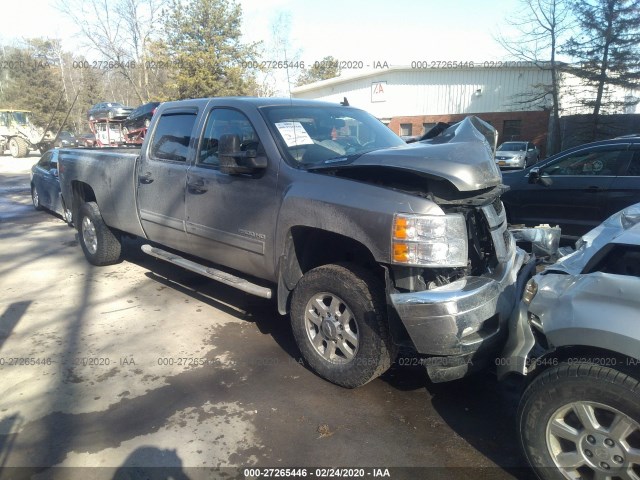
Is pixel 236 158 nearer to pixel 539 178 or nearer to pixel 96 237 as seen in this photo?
pixel 96 237

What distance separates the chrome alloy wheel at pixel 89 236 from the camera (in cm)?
642

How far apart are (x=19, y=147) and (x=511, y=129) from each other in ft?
96.7

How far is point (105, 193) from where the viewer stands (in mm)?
5906

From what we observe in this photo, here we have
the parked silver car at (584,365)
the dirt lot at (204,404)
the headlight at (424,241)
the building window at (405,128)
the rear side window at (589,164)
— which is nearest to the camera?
the parked silver car at (584,365)

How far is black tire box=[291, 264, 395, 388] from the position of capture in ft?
10.5

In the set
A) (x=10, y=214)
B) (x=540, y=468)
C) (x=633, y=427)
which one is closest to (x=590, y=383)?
(x=633, y=427)

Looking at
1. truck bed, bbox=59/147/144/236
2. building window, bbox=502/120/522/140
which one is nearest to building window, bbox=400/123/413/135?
building window, bbox=502/120/522/140

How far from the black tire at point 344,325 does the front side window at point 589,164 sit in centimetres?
487

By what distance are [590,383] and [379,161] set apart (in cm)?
175

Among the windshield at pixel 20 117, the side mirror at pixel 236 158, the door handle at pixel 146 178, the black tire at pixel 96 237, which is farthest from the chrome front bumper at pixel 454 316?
the windshield at pixel 20 117

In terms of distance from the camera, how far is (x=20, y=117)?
2994 centimetres

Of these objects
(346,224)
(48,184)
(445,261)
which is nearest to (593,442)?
(445,261)

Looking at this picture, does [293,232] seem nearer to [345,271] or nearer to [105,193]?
[345,271]

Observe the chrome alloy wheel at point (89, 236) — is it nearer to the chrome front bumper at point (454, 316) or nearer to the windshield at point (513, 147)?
→ the chrome front bumper at point (454, 316)
